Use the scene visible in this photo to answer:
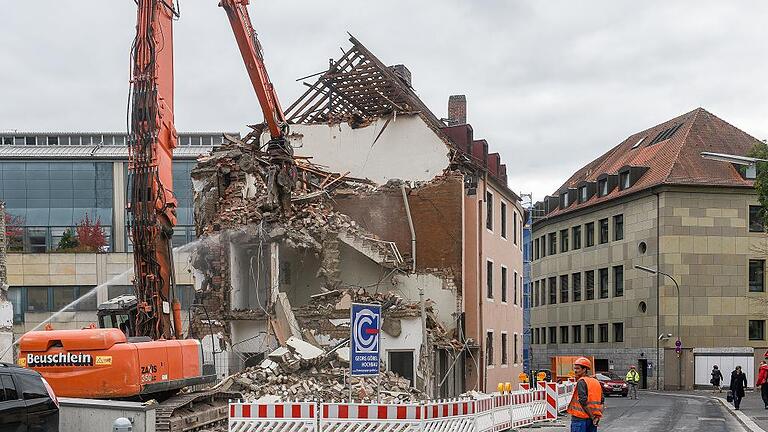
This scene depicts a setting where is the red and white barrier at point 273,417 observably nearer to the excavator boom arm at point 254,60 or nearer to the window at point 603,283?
the excavator boom arm at point 254,60

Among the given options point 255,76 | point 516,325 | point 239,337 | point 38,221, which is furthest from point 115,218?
point 255,76

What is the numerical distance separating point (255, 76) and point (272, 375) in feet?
26.5

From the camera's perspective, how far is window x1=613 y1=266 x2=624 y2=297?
202 ft

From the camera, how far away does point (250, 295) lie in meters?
32.3

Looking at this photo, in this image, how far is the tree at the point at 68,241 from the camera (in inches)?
2399

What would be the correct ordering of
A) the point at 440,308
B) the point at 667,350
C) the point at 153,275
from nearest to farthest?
the point at 153,275, the point at 440,308, the point at 667,350

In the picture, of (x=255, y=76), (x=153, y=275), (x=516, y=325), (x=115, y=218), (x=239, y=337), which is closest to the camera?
(x=153, y=275)

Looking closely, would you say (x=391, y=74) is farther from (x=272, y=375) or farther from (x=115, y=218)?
(x=115, y=218)

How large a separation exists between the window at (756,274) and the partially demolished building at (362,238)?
2444 cm

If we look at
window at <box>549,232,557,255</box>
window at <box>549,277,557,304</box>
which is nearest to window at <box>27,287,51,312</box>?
window at <box>549,277,557,304</box>

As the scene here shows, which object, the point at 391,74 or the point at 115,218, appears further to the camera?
the point at 115,218

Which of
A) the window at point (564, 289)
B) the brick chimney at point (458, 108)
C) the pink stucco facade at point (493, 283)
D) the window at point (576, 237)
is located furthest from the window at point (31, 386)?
the window at point (564, 289)

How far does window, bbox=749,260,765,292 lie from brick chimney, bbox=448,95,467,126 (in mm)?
22018

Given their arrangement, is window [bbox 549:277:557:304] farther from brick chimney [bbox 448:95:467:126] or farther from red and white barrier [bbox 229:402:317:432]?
red and white barrier [bbox 229:402:317:432]
